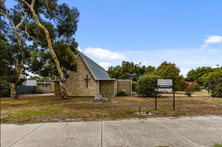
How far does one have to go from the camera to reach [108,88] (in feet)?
57.2

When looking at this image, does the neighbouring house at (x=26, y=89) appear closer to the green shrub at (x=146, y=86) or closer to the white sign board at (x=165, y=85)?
the green shrub at (x=146, y=86)

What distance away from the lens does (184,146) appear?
2975 millimetres

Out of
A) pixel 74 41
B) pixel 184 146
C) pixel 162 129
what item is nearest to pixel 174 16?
pixel 162 129

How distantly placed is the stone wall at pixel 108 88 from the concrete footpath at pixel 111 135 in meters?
12.8

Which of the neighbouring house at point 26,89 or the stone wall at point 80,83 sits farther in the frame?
the neighbouring house at point 26,89

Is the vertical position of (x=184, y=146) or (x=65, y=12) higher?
(x=65, y=12)

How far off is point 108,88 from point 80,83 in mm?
4050

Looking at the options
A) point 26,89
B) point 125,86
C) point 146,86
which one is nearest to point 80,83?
point 125,86

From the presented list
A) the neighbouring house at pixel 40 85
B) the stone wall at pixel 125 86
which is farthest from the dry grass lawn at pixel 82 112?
the neighbouring house at pixel 40 85

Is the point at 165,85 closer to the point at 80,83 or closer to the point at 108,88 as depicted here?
the point at 108,88

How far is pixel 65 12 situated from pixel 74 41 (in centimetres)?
391

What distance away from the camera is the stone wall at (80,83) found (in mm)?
17406

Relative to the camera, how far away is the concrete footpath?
122 inches

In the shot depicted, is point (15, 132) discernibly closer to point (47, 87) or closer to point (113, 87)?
point (113, 87)
